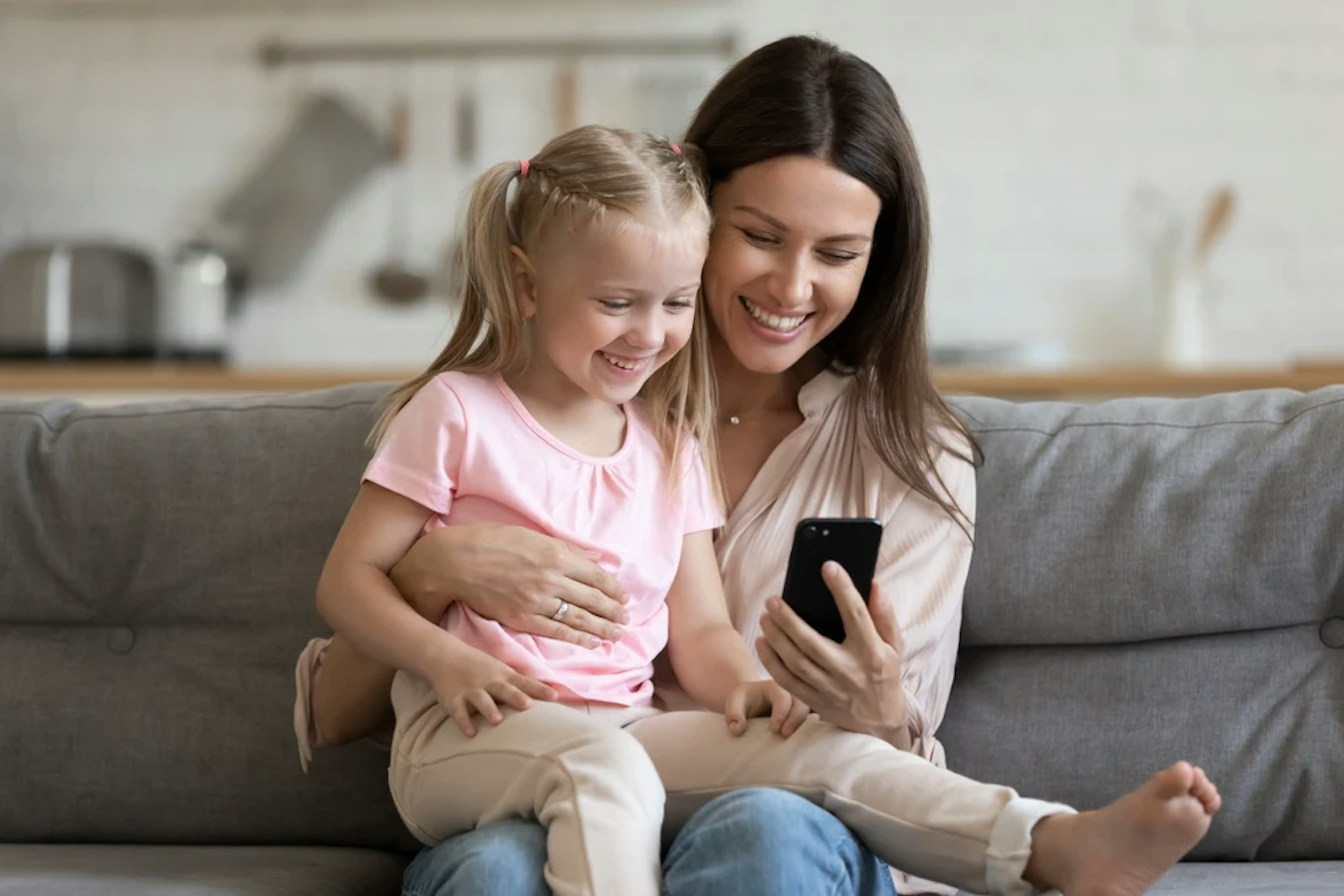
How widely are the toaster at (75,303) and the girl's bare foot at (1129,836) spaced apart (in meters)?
3.35

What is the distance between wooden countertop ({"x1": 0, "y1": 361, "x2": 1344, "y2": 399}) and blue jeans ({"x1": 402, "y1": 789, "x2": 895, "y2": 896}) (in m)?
2.06

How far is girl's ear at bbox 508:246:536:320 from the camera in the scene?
1664mm

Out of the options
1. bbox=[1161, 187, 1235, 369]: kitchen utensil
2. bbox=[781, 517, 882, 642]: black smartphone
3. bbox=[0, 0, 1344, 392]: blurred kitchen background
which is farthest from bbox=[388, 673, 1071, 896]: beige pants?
bbox=[1161, 187, 1235, 369]: kitchen utensil

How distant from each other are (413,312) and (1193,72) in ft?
Result: 7.11

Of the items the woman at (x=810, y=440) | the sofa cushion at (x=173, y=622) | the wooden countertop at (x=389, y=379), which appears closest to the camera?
the woman at (x=810, y=440)

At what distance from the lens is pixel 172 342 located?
4223 mm

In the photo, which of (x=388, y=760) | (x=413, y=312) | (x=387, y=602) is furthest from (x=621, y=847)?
(x=413, y=312)

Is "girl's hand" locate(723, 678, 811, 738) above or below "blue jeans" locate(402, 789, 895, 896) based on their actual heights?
above

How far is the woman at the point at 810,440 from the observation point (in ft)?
5.02

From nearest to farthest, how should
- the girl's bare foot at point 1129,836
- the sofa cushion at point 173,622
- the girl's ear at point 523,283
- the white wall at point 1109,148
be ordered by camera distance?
the girl's bare foot at point 1129,836, the girl's ear at point 523,283, the sofa cushion at point 173,622, the white wall at point 1109,148

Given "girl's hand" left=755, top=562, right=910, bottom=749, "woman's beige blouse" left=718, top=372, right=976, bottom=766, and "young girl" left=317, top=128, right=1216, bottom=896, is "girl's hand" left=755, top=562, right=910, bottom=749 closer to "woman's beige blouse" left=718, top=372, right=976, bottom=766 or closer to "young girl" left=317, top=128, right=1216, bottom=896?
"young girl" left=317, top=128, right=1216, bottom=896

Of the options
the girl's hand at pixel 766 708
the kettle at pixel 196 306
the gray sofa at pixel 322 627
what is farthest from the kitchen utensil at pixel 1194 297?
the girl's hand at pixel 766 708

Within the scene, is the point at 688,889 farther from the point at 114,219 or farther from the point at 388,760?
the point at 114,219

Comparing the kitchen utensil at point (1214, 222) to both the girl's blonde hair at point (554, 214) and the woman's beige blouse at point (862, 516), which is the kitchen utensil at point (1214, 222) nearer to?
the woman's beige blouse at point (862, 516)
